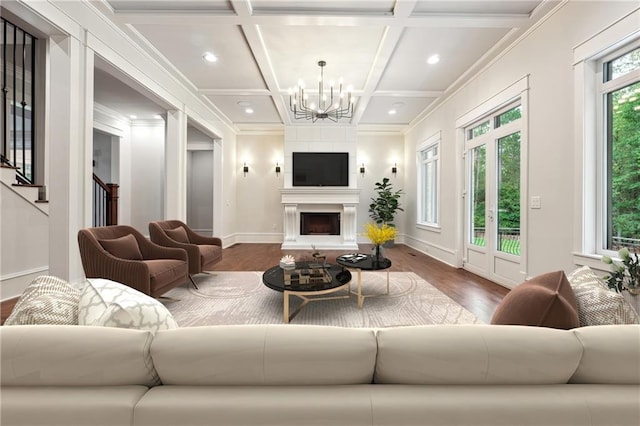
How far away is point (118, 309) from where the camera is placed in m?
0.94

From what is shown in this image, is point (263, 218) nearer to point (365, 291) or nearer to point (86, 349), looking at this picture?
point (365, 291)

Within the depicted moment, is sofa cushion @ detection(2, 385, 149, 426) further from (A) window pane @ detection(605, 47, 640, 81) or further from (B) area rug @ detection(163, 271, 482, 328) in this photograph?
(A) window pane @ detection(605, 47, 640, 81)

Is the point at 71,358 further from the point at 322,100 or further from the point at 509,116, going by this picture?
the point at 322,100

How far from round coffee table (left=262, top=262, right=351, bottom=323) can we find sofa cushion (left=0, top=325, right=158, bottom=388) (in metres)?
1.85

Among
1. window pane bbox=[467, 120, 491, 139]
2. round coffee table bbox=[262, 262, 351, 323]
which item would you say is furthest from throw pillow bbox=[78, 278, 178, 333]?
window pane bbox=[467, 120, 491, 139]

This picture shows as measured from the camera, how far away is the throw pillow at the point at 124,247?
287 cm

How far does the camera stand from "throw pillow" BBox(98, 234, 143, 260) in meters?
2.87

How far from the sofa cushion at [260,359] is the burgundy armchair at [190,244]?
9.98 feet

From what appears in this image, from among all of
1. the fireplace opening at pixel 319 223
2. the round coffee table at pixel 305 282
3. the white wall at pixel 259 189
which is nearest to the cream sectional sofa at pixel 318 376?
the round coffee table at pixel 305 282

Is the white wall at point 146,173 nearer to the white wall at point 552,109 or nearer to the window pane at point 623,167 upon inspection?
the white wall at point 552,109

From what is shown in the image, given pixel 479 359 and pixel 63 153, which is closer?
pixel 479 359

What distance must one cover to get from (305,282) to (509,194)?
293cm

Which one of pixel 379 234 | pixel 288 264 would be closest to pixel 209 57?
pixel 288 264

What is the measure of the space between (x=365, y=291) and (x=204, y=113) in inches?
183
